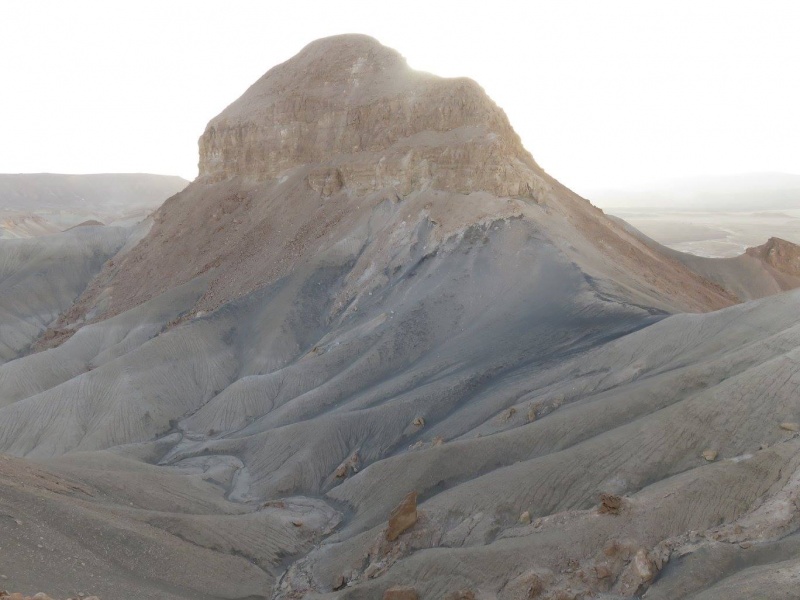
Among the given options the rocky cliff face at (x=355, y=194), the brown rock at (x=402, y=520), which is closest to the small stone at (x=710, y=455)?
the brown rock at (x=402, y=520)

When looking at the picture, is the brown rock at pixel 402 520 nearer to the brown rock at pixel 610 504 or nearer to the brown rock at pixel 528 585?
the brown rock at pixel 528 585

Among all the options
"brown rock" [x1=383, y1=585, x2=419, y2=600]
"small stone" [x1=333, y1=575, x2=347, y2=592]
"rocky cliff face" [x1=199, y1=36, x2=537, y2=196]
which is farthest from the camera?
"rocky cliff face" [x1=199, y1=36, x2=537, y2=196]

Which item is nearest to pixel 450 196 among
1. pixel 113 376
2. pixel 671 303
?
pixel 671 303

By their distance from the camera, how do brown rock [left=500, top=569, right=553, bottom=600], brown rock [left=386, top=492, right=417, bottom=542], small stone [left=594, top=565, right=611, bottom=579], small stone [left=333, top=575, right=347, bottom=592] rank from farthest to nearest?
brown rock [left=386, top=492, right=417, bottom=542]
small stone [left=333, top=575, right=347, bottom=592]
brown rock [left=500, top=569, right=553, bottom=600]
small stone [left=594, top=565, right=611, bottom=579]

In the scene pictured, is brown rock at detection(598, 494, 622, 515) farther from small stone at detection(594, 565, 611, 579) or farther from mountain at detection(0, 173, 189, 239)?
mountain at detection(0, 173, 189, 239)

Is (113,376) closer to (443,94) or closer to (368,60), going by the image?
(443,94)

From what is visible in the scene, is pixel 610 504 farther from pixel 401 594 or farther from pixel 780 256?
pixel 780 256

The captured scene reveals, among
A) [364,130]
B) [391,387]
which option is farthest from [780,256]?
[391,387]

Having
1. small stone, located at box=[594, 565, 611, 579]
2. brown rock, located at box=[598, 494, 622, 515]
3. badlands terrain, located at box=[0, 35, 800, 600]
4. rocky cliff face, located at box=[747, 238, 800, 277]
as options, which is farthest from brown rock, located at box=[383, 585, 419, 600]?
rocky cliff face, located at box=[747, 238, 800, 277]
